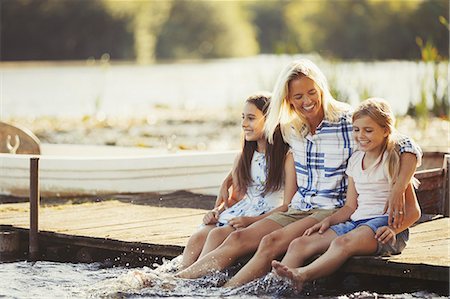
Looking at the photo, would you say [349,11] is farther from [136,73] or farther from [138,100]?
[138,100]

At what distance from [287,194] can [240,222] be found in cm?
28

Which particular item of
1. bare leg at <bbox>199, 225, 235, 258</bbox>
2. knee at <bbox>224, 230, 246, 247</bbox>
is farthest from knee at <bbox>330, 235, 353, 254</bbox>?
bare leg at <bbox>199, 225, 235, 258</bbox>

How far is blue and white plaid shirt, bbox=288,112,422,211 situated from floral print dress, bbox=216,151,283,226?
0.19 metres

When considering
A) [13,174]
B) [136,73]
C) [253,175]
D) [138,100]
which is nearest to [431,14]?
[138,100]

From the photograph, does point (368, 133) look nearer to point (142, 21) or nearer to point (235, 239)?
point (235, 239)

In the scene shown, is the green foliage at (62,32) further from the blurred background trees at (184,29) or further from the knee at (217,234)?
the knee at (217,234)

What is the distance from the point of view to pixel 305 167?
17.7 feet

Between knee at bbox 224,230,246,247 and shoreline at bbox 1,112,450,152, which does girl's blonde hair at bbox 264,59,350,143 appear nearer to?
knee at bbox 224,230,246,247

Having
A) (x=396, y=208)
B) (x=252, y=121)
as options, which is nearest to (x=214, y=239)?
(x=252, y=121)

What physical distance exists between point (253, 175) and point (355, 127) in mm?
716

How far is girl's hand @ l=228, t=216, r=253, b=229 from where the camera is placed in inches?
213

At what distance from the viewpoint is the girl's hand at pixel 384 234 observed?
5.07 metres

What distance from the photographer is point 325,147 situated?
17.6 ft

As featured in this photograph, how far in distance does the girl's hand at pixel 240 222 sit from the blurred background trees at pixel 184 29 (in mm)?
16320
